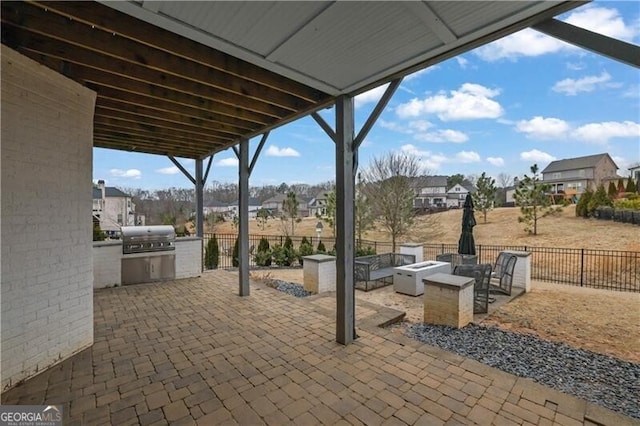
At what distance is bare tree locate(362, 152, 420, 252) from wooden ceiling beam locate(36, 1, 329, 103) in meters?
8.32

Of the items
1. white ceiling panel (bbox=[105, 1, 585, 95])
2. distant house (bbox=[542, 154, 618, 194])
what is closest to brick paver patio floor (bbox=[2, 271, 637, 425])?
white ceiling panel (bbox=[105, 1, 585, 95])

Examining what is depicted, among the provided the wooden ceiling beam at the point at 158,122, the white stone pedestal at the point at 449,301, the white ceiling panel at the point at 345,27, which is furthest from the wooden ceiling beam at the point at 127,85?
the white stone pedestal at the point at 449,301

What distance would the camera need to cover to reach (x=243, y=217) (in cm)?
547

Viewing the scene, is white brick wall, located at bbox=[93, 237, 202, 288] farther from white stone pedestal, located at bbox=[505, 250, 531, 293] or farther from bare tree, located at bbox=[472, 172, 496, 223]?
bare tree, located at bbox=[472, 172, 496, 223]

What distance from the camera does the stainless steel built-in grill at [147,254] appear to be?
20.0 feet

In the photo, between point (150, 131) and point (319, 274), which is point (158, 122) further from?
point (319, 274)

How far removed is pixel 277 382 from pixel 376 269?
16.9 ft

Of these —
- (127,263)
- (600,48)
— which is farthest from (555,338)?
(127,263)

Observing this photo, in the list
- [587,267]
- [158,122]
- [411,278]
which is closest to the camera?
[158,122]

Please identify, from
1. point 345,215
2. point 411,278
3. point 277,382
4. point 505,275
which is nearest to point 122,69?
point 345,215

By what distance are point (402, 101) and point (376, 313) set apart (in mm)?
16390

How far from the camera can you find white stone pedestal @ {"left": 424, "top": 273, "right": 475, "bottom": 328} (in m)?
3.94

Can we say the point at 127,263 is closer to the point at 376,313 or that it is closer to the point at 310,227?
the point at 376,313

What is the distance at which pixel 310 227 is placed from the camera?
952 inches
